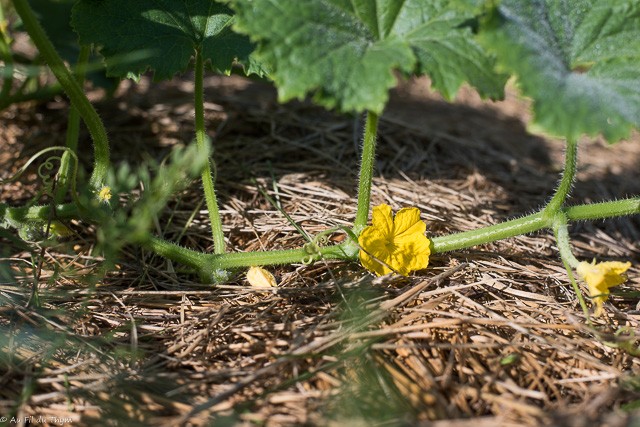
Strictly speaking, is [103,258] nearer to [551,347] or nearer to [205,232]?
[205,232]

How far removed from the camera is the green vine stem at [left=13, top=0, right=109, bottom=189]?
197 cm

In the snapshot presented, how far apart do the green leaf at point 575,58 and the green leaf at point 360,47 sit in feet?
0.42

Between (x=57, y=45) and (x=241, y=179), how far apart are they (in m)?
1.21

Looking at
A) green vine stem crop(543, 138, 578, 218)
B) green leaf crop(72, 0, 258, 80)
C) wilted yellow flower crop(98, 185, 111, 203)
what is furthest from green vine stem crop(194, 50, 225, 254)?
green vine stem crop(543, 138, 578, 218)

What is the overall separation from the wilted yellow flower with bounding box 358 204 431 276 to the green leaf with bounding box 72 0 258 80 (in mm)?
739

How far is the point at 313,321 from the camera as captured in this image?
1.84 metres

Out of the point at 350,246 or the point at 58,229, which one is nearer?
the point at 350,246

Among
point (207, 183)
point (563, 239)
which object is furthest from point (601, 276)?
point (207, 183)

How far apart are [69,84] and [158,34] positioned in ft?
1.17

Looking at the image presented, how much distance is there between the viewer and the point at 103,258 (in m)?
2.20

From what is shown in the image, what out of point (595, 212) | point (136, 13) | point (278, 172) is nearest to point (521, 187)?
point (595, 212)

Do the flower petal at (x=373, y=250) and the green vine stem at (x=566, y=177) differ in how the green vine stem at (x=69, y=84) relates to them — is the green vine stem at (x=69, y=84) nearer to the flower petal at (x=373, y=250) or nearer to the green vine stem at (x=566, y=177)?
the flower petal at (x=373, y=250)

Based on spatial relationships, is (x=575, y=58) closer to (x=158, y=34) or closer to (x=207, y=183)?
(x=207, y=183)

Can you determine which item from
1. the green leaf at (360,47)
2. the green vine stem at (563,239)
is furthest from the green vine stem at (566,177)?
the green leaf at (360,47)
